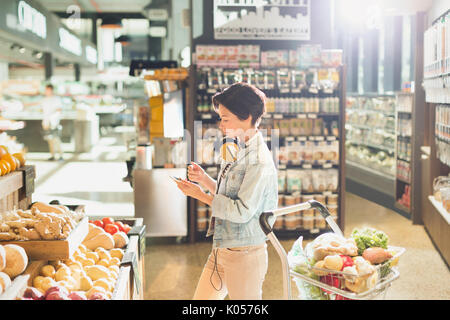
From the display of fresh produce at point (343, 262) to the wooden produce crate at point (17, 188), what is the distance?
174 cm

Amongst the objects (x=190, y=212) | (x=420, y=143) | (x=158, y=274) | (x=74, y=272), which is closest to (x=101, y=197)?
(x=190, y=212)

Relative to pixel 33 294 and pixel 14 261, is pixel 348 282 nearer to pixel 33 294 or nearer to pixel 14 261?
pixel 33 294

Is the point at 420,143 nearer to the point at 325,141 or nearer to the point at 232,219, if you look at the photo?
the point at 325,141

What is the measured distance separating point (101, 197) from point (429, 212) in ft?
17.5

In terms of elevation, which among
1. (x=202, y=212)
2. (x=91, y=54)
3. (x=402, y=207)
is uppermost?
(x=91, y=54)

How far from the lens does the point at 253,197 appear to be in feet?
8.35

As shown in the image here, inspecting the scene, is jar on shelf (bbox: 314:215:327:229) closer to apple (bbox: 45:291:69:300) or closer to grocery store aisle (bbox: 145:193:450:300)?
grocery store aisle (bbox: 145:193:450:300)

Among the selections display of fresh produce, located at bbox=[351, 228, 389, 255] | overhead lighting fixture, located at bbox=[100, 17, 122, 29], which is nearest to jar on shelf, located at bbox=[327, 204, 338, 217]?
display of fresh produce, located at bbox=[351, 228, 389, 255]

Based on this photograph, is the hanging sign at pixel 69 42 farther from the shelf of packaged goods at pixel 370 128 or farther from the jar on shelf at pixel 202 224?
→ the jar on shelf at pixel 202 224

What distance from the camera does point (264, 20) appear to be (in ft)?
21.9

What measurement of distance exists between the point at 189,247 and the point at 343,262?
3.98m

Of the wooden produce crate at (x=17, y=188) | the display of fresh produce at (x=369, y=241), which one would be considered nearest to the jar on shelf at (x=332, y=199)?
the wooden produce crate at (x=17, y=188)

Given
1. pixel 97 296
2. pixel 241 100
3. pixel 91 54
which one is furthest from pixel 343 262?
pixel 91 54

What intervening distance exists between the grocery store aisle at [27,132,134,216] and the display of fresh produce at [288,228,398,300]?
5.83m
